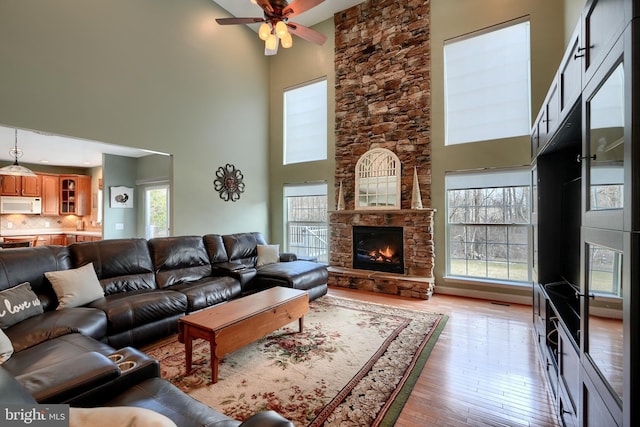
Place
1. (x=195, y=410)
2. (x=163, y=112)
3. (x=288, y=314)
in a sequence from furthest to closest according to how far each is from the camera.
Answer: (x=163, y=112), (x=288, y=314), (x=195, y=410)

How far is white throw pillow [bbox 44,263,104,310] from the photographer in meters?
2.57

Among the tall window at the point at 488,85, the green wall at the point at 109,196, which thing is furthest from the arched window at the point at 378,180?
the green wall at the point at 109,196

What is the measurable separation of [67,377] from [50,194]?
8654 millimetres

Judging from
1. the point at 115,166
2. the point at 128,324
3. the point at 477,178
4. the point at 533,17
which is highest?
the point at 533,17

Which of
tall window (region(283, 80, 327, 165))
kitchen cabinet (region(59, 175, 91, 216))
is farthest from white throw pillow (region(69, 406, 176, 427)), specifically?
kitchen cabinet (region(59, 175, 91, 216))

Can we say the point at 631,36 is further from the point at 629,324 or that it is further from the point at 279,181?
the point at 279,181

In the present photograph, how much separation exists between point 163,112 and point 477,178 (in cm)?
518

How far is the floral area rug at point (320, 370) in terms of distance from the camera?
192 centimetres

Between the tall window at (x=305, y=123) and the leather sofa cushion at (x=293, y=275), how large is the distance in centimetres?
264

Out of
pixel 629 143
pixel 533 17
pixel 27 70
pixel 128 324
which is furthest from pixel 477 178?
pixel 27 70

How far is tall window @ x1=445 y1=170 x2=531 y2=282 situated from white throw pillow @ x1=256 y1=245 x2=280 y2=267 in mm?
2974

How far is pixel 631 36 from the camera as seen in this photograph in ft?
2.87

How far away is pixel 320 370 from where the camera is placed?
2.39m

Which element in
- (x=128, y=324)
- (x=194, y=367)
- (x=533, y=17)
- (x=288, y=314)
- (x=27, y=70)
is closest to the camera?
(x=194, y=367)
